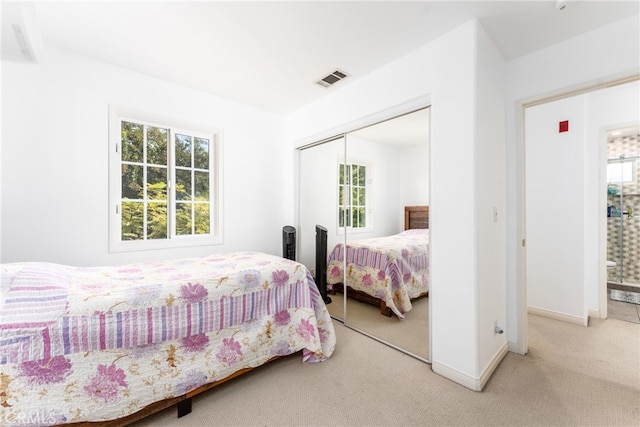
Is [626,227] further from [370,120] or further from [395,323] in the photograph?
[370,120]

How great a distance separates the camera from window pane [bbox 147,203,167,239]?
273 centimetres

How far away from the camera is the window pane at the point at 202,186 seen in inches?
120

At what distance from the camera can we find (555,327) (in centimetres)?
273

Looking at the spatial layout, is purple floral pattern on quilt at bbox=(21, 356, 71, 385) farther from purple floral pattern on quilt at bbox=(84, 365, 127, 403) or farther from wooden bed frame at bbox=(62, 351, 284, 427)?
wooden bed frame at bbox=(62, 351, 284, 427)

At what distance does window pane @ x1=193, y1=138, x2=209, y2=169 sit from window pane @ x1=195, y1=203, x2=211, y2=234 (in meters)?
0.46

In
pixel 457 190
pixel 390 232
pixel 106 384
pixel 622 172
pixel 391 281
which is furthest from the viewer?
pixel 622 172

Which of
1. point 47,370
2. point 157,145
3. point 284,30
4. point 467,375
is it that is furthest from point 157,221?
point 467,375

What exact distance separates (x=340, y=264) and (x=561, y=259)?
243cm

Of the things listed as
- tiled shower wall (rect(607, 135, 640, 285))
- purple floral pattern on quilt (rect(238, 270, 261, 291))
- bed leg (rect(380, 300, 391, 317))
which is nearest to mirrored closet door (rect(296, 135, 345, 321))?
bed leg (rect(380, 300, 391, 317))

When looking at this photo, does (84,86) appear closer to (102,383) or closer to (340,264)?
(102,383)

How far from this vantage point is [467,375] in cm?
183

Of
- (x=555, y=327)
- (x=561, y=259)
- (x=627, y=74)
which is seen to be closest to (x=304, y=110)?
(x=627, y=74)

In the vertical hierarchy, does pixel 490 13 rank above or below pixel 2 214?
above

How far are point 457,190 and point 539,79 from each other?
1254 millimetres
